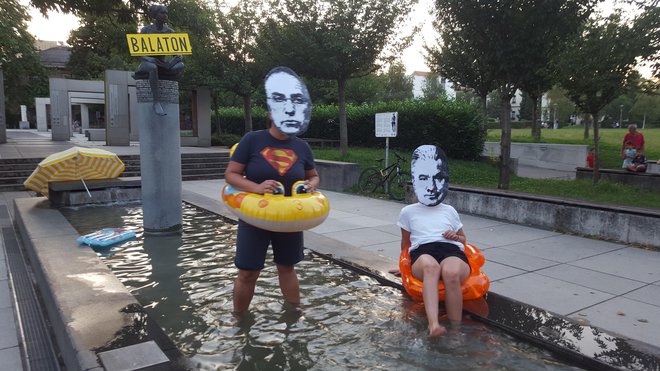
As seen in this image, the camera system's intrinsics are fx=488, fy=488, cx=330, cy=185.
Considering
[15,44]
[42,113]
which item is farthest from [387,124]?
[42,113]

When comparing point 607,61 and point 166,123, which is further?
point 607,61

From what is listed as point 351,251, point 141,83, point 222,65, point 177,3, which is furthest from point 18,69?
point 351,251

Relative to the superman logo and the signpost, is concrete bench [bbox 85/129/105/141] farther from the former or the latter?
the superman logo

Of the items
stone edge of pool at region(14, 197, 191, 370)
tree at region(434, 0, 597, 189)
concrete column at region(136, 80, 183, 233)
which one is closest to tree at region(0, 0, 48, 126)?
concrete column at region(136, 80, 183, 233)

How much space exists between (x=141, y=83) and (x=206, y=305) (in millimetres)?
4253

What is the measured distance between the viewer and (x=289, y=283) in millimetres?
4250

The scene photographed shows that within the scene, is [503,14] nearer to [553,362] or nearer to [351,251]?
[351,251]

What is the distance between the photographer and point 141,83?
7.38 meters

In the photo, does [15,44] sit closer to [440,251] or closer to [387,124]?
[387,124]

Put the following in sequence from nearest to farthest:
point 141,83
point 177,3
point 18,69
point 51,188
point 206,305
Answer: point 206,305 < point 141,83 < point 51,188 < point 177,3 < point 18,69

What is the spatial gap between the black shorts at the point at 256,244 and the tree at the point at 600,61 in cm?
911

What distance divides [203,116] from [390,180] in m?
16.5

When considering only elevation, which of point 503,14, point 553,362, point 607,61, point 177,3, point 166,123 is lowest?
point 553,362

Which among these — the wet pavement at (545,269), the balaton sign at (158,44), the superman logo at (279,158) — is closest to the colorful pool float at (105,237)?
the wet pavement at (545,269)
